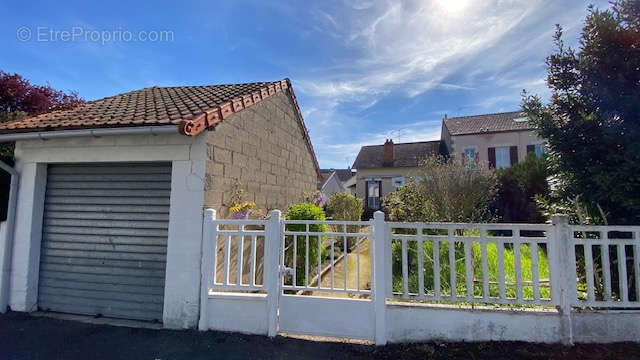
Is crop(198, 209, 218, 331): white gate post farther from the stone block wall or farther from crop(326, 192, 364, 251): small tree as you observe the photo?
crop(326, 192, 364, 251): small tree

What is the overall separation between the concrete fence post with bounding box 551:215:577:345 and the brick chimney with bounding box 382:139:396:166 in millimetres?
22649

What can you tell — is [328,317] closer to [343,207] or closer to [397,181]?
[343,207]

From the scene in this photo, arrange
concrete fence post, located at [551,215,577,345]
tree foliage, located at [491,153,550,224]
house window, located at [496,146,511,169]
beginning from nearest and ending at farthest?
concrete fence post, located at [551,215,577,345] → tree foliage, located at [491,153,550,224] → house window, located at [496,146,511,169]

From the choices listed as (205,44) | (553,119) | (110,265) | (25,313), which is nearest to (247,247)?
(110,265)

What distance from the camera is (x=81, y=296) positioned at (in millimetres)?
5102

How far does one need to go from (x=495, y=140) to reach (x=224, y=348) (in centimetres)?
2413

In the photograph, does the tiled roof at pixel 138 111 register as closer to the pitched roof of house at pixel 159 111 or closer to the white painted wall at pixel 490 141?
the pitched roof of house at pixel 159 111

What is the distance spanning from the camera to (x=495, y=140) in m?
22.1

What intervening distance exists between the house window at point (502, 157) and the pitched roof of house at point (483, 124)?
1468 mm

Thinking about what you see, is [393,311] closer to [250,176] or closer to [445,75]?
[250,176]

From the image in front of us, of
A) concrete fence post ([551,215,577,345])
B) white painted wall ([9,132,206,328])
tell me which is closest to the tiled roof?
white painted wall ([9,132,206,328])

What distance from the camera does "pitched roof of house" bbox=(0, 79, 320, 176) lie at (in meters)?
4.58

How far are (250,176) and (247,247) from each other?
60.8 inches

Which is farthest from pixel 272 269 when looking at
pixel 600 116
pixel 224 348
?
pixel 600 116
